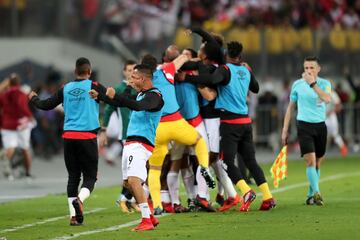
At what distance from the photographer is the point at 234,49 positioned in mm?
17797

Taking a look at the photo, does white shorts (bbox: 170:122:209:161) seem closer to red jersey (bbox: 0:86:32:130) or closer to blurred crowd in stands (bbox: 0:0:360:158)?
red jersey (bbox: 0:86:32:130)

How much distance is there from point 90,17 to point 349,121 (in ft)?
26.7

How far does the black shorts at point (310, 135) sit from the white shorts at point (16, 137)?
29.0ft

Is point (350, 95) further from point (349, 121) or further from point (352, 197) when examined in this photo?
point (352, 197)

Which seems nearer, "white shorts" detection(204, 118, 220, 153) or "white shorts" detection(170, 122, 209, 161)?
"white shorts" detection(170, 122, 209, 161)

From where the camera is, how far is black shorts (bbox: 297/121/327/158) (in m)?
18.7

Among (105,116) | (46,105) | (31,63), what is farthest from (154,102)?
(31,63)

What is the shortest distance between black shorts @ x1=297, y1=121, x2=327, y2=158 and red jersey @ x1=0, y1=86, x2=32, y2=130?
28.7 ft

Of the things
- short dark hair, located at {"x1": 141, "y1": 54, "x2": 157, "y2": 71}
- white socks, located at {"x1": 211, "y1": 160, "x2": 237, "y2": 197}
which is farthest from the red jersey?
short dark hair, located at {"x1": 141, "y1": 54, "x2": 157, "y2": 71}

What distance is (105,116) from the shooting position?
62.7 ft

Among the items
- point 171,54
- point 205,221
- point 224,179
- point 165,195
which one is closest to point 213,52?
point 171,54

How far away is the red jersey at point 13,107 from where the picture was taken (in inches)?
1031

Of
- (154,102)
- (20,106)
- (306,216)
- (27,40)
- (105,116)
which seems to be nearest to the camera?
(154,102)

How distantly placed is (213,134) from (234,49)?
1.26 meters
